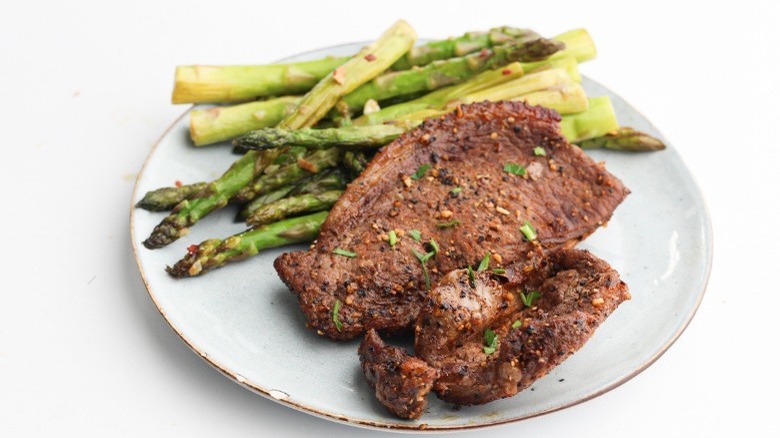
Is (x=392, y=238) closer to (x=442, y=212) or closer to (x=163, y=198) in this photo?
(x=442, y=212)

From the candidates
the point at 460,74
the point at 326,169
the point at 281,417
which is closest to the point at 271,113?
the point at 326,169

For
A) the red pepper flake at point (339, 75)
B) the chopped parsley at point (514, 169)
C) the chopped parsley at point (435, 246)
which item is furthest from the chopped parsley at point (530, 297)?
the red pepper flake at point (339, 75)

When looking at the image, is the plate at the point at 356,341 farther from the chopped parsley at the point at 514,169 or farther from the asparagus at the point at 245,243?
the chopped parsley at the point at 514,169

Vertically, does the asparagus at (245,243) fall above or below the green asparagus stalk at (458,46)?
below

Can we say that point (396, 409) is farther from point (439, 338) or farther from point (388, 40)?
point (388, 40)

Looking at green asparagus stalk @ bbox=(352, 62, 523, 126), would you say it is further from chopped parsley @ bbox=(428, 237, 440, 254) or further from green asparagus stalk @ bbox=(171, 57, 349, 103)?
chopped parsley @ bbox=(428, 237, 440, 254)

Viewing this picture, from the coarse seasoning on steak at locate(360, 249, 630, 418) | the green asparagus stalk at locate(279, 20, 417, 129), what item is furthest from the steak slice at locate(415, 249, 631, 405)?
the green asparagus stalk at locate(279, 20, 417, 129)

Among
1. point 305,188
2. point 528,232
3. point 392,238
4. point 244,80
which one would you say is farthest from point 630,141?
point 244,80
